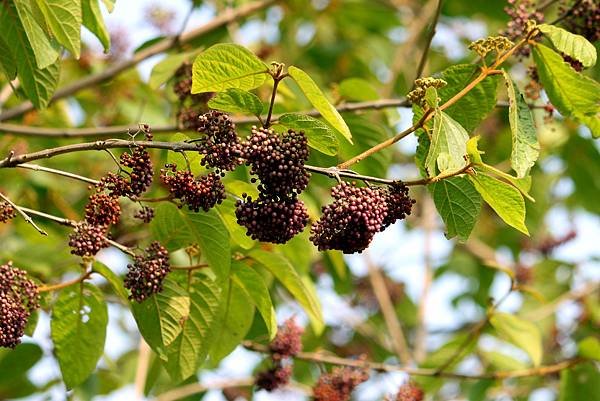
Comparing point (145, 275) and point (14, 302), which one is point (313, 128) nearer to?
point (145, 275)

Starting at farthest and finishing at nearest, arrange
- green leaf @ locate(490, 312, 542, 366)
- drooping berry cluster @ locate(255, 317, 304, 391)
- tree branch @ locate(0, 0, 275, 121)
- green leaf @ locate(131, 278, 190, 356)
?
1. tree branch @ locate(0, 0, 275, 121)
2. green leaf @ locate(490, 312, 542, 366)
3. drooping berry cluster @ locate(255, 317, 304, 391)
4. green leaf @ locate(131, 278, 190, 356)

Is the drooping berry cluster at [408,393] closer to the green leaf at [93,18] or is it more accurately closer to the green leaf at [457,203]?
the green leaf at [457,203]

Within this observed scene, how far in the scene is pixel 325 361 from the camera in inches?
138

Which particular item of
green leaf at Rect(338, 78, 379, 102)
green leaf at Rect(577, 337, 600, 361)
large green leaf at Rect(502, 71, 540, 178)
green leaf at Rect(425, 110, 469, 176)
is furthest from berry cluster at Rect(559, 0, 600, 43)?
green leaf at Rect(577, 337, 600, 361)

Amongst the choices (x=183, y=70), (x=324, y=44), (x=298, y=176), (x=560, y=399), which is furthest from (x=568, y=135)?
(x=298, y=176)

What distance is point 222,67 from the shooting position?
7.37ft

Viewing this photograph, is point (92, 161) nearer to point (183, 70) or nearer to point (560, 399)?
point (183, 70)

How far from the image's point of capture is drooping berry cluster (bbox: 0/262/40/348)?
2256 mm

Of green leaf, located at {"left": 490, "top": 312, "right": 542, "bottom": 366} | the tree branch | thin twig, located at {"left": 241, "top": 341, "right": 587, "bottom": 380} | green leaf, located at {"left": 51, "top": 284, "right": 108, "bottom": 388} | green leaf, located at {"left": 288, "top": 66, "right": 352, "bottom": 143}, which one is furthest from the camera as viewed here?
the tree branch

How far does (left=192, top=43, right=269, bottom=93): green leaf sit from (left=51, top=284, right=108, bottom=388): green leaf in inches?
33.2

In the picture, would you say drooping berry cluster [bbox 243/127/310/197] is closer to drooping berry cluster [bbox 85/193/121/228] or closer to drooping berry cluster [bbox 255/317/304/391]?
drooping berry cluster [bbox 85/193/121/228]

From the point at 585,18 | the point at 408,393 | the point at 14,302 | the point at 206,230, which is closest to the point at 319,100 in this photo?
the point at 206,230

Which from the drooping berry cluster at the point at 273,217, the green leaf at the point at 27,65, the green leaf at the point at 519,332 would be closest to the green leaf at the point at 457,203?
the drooping berry cluster at the point at 273,217

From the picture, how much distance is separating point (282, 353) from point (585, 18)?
1.58m
